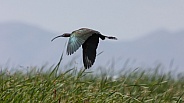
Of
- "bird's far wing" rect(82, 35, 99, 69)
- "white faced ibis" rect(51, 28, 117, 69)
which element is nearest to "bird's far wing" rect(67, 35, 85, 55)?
"white faced ibis" rect(51, 28, 117, 69)

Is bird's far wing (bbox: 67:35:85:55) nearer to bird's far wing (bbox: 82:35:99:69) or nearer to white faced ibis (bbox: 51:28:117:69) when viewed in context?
white faced ibis (bbox: 51:28:117:69)

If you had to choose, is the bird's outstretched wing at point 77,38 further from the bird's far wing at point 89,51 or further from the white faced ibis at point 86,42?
the bird's far wing at point 89,51

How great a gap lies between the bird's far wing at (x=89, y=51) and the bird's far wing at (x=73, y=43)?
0.93 feet

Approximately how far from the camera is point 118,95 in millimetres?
5273

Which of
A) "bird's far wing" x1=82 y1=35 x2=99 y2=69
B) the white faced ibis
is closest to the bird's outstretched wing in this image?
the white faced ibis

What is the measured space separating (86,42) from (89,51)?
7 centimetres

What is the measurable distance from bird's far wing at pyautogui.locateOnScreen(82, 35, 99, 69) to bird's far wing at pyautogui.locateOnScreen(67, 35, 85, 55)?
285 millimetres

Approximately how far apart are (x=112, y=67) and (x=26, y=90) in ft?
10.4

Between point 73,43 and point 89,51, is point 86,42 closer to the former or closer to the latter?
point 89,51

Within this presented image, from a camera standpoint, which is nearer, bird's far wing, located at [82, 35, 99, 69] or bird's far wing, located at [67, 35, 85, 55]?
bird's far wing, located at [67, 35, 85, 55]

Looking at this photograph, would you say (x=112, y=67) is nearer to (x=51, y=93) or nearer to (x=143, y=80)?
(x=143, y=80)

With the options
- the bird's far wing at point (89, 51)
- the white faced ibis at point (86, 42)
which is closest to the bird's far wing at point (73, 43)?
the white faced ibis at point (86, 42)

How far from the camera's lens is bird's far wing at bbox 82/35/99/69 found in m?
4.32

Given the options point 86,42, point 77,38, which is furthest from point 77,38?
point 86,42
